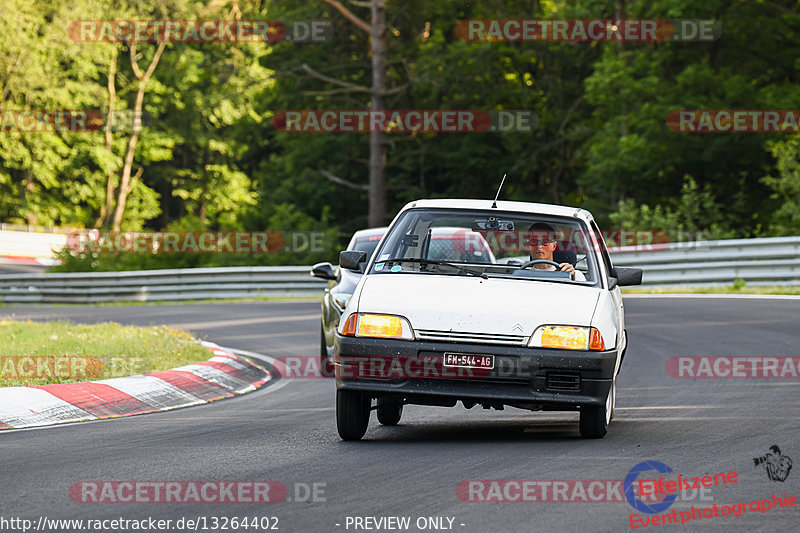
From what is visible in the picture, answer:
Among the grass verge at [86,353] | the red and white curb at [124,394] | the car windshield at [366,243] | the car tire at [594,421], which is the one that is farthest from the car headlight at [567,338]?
the car windshield at [366,243]

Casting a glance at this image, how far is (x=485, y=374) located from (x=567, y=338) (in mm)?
606

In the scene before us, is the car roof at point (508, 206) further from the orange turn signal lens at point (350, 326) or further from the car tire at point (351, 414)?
the car tire at point (351, 414)

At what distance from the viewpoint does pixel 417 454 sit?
306 inches

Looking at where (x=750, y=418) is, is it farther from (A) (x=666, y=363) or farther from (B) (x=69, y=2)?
(B) (x=69, y=2)

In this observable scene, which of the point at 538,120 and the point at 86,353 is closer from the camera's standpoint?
the point at 86,353

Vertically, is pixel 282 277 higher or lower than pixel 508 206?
lower

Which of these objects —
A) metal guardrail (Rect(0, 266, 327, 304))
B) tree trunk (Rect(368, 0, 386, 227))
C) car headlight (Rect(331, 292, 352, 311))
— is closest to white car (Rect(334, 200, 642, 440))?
car headlight (Rect(331, 292, 352, 311))

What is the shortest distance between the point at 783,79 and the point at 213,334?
889 inches

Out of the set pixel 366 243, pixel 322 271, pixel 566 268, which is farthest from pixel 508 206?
pixel 366 243

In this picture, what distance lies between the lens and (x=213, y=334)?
19.0 m

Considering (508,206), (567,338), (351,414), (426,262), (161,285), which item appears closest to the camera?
(567,338)

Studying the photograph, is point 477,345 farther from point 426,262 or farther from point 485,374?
point 426,262

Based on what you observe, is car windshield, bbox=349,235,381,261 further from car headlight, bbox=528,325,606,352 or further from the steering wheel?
car headlight, bbox=528,325,606,352

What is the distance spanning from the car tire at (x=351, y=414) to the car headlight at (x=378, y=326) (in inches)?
17.4
